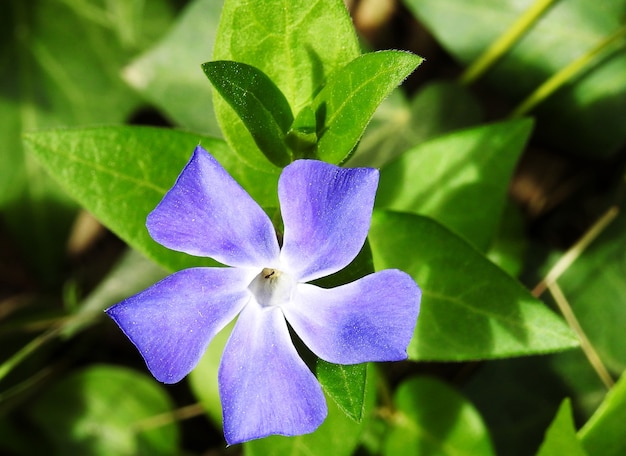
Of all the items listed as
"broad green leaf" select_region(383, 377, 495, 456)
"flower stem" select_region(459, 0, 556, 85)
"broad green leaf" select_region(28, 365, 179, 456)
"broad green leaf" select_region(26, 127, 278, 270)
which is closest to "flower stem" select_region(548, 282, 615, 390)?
"broad green leaf" select_region(383, 377, 495, 456)

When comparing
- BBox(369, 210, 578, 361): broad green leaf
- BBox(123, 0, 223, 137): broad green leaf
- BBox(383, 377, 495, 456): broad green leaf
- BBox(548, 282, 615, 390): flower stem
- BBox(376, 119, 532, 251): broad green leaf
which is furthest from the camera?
BBox(123, 0, 223, 137): broad green leaf

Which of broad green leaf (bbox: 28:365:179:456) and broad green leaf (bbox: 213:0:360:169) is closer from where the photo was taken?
broad green leaf (bbox: 213:0:360:169)

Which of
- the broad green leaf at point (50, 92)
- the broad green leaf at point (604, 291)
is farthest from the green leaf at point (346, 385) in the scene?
the broad green leaf at point (50, 92)

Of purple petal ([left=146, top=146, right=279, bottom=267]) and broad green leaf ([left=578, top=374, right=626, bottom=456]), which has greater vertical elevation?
purple petal ([left=146, top=146, right=279, bottom=267])

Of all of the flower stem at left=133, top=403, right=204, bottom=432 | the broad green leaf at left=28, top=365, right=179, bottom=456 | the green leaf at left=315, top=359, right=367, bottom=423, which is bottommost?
the broad green leaf at left=28, top=365, right=179, bottom=456

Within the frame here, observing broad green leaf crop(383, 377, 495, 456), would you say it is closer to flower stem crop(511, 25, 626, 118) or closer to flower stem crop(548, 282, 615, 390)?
flower stem crop(548, 282, 615, 390)

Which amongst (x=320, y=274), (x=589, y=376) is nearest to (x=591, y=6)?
(x=589, y=376)
